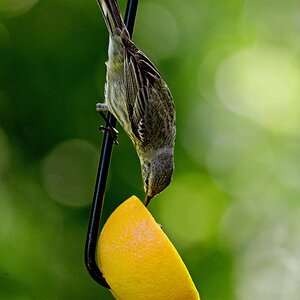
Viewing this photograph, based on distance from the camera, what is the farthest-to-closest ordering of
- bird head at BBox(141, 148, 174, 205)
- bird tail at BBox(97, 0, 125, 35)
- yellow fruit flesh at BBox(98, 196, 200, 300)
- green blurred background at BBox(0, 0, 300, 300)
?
1. green blurred background at BBox(0, 0, 300, 300)
2. bird tail at BBox(97, 0, 125, 35)
3. bird head at BBox(141, 148, 174, 205)
4. yellow fruit flesh at BBox(98, 196, 200, 300)

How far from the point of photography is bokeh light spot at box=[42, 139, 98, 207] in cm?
336

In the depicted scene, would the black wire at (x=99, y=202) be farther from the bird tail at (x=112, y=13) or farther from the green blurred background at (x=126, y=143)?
the green blurred background at (x=126, y=143)

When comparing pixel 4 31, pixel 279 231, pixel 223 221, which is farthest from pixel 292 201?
pixel 4 31

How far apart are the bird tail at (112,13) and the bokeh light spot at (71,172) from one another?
1.07m

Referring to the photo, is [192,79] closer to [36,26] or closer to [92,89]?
[92,89]

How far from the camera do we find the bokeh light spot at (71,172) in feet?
11.0

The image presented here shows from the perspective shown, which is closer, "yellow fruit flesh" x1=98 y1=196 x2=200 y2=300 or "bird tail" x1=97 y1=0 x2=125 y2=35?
"yellow fruit flesh" x1=98 y1=196 x2=200 y2=300

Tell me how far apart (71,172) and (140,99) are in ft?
3.42

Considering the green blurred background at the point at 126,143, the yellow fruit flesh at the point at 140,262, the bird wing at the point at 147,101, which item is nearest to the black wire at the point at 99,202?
the yellow fruit flesh at the point at 140,262

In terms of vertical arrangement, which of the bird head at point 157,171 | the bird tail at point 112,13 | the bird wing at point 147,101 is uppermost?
the bird tail at point 112,13

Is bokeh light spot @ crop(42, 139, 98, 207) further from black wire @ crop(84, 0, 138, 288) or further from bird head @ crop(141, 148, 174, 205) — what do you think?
black wire @ crop(84, 0, 138, 288)

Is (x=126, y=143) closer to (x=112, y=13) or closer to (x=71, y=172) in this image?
(x=71, y=172)

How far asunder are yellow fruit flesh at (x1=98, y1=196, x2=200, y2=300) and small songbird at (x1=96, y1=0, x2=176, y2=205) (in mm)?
666

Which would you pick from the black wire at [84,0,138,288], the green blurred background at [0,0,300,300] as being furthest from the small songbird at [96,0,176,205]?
the green blurred background at [0,0,300,300]
